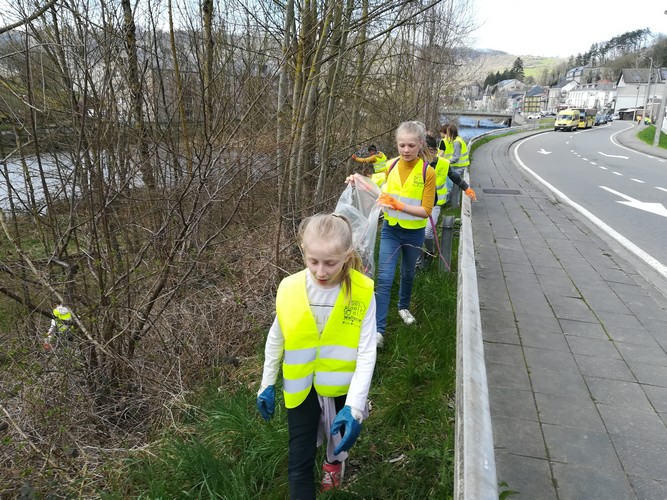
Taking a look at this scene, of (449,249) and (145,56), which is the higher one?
(145,56)

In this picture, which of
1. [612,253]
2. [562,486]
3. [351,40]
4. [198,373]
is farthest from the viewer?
[351,40]

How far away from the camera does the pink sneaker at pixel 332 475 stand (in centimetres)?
259

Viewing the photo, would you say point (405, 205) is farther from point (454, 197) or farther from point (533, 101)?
point (533, 101)

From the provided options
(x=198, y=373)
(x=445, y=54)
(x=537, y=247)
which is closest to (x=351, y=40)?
(x=537, y=247)

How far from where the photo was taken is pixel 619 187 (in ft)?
41.4

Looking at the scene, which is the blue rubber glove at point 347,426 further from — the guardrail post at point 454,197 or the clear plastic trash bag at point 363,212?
the guardrail post at point 454,197

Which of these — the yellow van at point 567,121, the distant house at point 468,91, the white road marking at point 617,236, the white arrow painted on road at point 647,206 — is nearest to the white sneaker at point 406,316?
the white road marking at point 617,236

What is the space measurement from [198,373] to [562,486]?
3092 mm

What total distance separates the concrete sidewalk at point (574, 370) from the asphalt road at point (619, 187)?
1322 mm

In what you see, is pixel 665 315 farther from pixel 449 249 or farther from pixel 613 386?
pixel 449 249

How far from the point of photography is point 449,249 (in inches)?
218

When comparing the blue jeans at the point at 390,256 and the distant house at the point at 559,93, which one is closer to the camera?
the blue jeans at the point at 390,256

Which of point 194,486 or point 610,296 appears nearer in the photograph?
point 194,486

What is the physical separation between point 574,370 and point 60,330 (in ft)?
13.6
